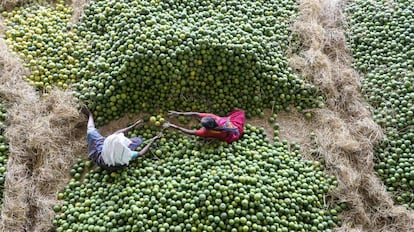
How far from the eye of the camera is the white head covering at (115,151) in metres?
4.15

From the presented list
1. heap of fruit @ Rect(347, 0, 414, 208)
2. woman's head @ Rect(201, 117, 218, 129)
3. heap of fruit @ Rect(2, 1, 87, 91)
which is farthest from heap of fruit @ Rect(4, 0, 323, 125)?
heap of fruit @ Rect(347, 0, 414, 208)

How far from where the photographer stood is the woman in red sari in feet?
14.1

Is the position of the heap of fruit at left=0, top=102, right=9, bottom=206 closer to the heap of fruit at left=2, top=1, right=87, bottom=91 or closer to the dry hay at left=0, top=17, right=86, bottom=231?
the dry hay at left=0, top=17, right=86, bottom=231

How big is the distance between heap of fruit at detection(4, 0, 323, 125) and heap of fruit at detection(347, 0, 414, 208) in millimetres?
746

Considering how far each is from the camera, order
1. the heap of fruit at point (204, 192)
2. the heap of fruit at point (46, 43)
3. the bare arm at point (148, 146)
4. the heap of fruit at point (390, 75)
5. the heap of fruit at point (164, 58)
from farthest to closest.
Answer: the heap of fruit at point (46, 43)
the heap of fruit at point (164, 58)
the heap of fruit at point (390, 75)
the bare arm at point (148, 146)
the heap of fruit at point (204, 192)

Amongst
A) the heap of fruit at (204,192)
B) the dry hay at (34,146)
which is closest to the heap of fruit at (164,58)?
the dry hay at (34,146)

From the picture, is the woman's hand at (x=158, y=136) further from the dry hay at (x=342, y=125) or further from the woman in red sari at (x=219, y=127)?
the dry hay at (x=342, y=125)

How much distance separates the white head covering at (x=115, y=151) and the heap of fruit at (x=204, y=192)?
18 cm

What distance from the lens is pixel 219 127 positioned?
4328 millimetres

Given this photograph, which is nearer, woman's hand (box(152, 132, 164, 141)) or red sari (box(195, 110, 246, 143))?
red sari (box(195, 110, 246, 143))

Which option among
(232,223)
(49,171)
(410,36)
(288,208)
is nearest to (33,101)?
(49,171)

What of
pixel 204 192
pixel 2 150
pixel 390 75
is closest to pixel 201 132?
pixel 204 192

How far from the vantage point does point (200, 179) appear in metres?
4.21

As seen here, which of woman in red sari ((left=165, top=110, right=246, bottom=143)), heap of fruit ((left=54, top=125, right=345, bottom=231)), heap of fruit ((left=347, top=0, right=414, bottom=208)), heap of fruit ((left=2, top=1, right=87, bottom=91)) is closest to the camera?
heap of fruit ((left=54, top=125, right=345, bottom=231))
